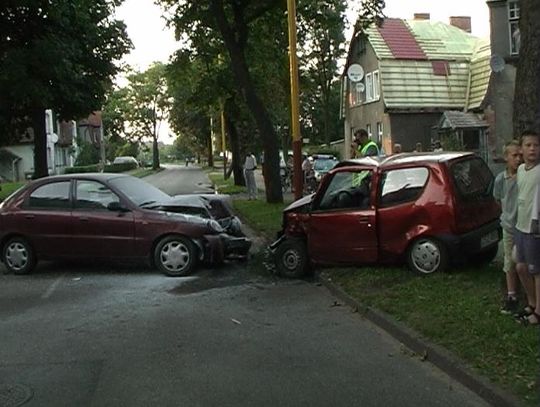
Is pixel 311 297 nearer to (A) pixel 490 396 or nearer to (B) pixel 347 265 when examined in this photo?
(B) pixel 347 265

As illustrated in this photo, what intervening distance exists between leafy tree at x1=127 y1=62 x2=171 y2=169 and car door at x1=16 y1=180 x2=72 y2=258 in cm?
7522

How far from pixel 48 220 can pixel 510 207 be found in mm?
7160

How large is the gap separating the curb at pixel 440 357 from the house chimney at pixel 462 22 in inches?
1672

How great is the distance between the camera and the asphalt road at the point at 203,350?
5277 mm

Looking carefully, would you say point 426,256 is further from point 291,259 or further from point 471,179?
point 291,259

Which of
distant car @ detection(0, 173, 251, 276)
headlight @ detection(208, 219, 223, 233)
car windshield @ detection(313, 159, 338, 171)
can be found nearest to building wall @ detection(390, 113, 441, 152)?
car windshield @ detection(313, 159, 338, 171)

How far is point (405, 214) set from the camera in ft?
30.0

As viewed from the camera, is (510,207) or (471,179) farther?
(471,179)

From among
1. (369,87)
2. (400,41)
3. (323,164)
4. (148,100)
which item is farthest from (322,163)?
(148,100)

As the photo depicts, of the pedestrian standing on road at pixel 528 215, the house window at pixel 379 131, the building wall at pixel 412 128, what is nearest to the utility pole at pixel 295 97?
the pedestrian standing on road at pixel 528 215

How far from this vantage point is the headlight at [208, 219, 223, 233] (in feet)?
35.9

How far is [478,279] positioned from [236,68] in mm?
14617

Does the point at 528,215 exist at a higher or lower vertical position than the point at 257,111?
lower

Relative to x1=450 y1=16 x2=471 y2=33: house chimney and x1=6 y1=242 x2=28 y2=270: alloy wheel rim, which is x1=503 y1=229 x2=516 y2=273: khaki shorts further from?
x1=450 y1=16 x2=471 y2=33: house chimney
